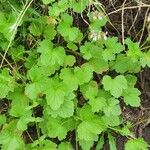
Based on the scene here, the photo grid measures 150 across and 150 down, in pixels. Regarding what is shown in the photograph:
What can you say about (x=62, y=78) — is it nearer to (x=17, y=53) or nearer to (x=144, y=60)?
(x=17, y=53)

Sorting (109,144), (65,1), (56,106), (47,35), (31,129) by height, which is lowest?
(109,144)

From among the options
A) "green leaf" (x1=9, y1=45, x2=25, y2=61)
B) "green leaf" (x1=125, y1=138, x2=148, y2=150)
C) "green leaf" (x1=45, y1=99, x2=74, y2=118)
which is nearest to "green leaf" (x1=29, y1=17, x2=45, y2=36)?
"green leaf" (x1=9, y1=45, x2=25, y2=61)

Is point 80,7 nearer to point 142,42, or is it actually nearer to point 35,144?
point 142,42

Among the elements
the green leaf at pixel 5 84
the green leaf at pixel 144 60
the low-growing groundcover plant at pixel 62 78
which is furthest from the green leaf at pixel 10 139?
the green leaf at pixel 144 60

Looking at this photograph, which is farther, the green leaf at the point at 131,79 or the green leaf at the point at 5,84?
the green leaf at the point at 131,79

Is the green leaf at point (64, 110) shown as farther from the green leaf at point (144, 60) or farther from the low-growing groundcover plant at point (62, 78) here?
the green leaf at point (144, 60)

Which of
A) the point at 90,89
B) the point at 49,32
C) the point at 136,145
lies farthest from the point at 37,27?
the point at 136,145

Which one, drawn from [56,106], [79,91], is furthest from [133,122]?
[56,106]

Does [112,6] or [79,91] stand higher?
[112,6]
